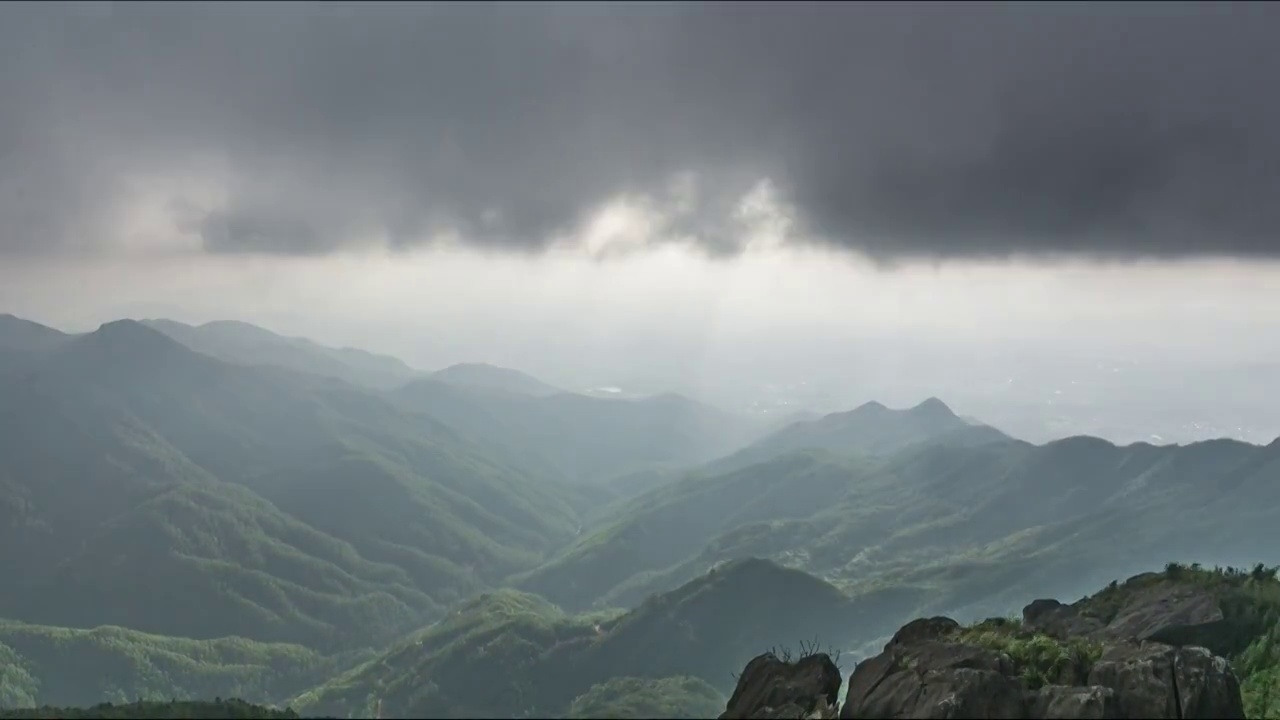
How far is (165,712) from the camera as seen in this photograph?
382 ft

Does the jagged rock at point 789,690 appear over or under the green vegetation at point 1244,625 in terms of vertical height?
under

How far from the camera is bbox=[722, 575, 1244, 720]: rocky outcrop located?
59625mm

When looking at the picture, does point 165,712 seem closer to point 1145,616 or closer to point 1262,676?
point 1145,616

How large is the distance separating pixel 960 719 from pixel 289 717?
404ft

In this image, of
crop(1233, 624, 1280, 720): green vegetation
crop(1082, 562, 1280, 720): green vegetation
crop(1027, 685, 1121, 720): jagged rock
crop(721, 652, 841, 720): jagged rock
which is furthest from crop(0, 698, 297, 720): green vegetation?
crop(1082, 562, 1280, 720): green vegetation

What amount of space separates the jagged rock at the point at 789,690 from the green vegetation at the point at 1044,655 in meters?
13.8

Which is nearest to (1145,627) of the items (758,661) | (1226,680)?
(1226,680)

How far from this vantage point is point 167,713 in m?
115

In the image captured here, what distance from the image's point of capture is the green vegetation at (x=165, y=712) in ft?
371

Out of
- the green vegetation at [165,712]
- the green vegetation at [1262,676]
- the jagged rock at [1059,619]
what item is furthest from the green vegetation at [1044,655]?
the green vegetation at [165,712]

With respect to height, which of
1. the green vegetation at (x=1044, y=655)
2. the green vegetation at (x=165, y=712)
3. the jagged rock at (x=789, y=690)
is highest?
the green vegetation at (x=1044, y=655)

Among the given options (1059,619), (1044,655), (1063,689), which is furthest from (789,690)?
(1059,619)

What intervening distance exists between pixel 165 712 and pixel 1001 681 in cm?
11352

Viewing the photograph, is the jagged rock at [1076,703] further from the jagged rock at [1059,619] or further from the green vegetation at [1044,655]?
the jagged rock at [1059,619]
